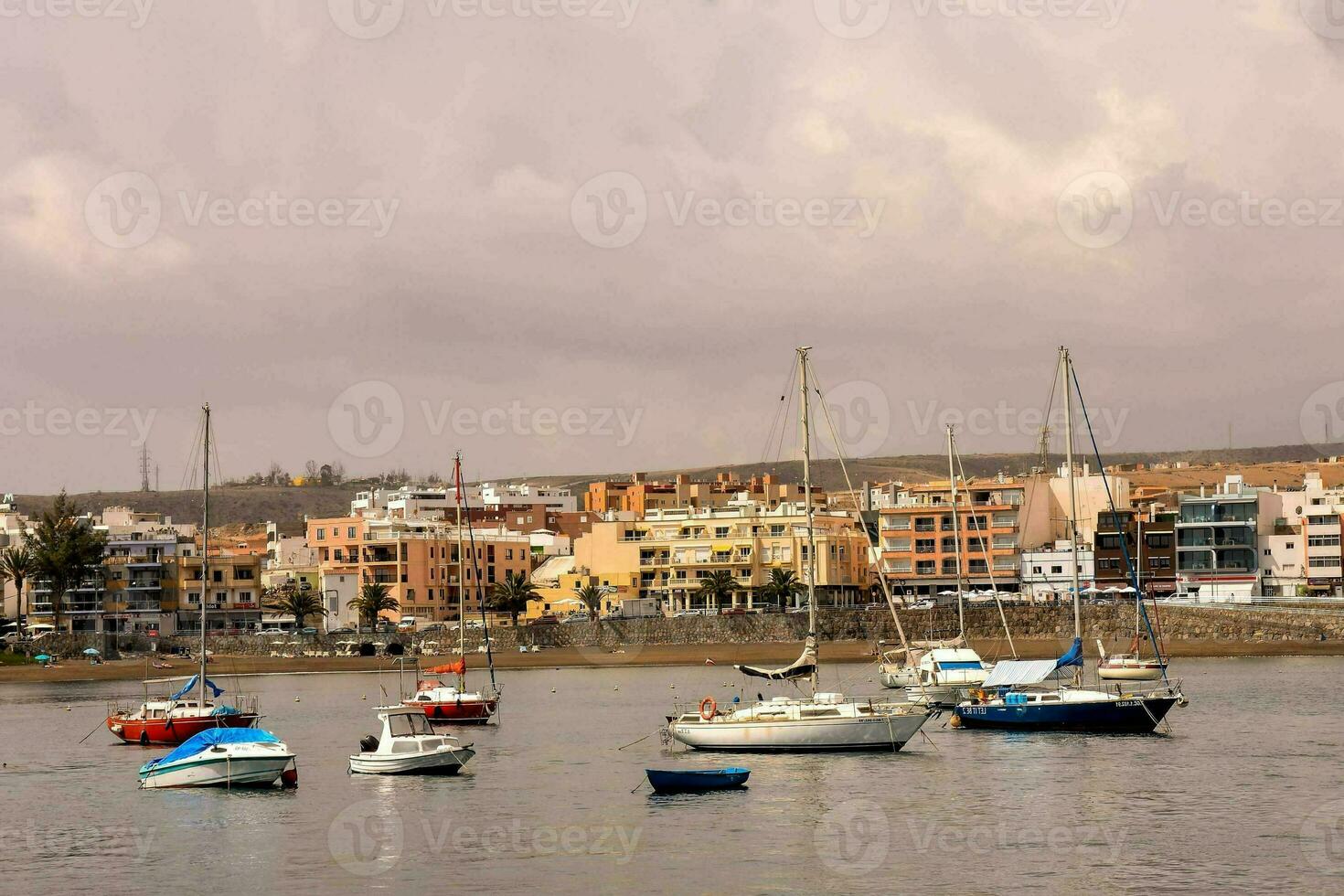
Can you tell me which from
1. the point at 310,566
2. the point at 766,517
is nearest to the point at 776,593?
the point at 766,517

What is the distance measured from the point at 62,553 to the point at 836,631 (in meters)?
72.9

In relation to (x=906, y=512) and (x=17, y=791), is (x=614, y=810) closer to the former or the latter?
(x=17, y=791)

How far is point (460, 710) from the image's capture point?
3452 inches

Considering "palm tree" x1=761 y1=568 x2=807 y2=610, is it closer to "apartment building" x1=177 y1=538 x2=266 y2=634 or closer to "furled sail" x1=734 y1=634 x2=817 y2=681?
"apartment building" x1=177 y1=538 x2=266 y2=634

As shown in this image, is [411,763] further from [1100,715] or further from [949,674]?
[949,674]

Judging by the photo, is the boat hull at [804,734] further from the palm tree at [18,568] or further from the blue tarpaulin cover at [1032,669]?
the palm tree at [18,568]

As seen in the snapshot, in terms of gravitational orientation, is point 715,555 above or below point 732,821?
above

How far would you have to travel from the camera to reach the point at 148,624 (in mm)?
177375

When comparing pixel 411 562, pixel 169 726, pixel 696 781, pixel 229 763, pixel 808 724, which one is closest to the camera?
pixel 696 781

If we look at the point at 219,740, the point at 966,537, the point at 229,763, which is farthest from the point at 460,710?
the point at 966,537

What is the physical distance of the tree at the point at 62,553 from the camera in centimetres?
16825

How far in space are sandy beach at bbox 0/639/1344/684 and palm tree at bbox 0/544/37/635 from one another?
60.0 ft

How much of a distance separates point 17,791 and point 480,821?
20.7 meters

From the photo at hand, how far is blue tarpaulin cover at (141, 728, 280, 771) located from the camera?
6041cm
